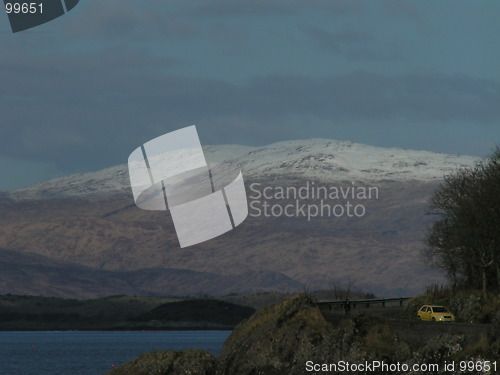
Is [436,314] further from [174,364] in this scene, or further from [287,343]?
[174,364]

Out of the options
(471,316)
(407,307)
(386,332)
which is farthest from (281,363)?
(407,307)

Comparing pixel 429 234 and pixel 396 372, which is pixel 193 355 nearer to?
pixel 396 372

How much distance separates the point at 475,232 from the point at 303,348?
135 feet

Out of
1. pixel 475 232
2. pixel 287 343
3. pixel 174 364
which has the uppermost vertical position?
pixel 287 343

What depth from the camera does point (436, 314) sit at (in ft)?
219

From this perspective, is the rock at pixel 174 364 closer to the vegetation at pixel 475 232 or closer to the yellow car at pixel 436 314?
the yellow car at pixel 436 314

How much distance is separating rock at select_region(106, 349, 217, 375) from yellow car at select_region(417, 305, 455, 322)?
63.5ft

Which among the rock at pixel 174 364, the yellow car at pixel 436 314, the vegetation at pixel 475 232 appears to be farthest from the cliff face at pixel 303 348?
the vegetation at pixel 475 232

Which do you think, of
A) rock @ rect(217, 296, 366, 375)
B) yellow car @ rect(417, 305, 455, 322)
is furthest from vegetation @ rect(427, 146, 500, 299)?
rock @ rect(217, 296, 366, 375)

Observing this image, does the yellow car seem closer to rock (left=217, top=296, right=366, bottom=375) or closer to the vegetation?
the vegetation

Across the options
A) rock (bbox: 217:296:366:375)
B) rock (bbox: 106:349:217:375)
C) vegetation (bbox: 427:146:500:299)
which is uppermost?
rock (bbox: 217:296:366:375)

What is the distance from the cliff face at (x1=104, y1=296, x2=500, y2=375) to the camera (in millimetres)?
43312

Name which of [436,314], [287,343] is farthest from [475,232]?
[287,343]

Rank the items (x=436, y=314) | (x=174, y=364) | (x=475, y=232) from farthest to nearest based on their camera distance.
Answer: (x=475, y=232)
(x=436, y=314)
(x=174, y=364)
